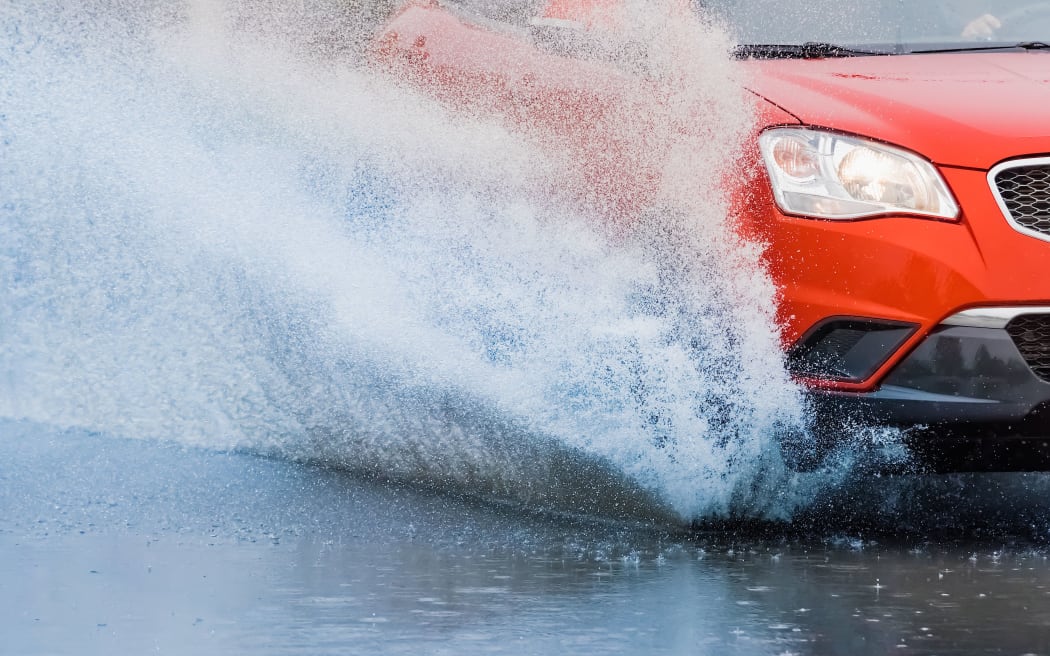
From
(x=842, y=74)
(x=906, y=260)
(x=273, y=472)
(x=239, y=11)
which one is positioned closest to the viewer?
(x=906, y=260)

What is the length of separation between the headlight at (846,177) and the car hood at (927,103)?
39 mm

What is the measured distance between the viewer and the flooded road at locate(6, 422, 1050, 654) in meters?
4.10

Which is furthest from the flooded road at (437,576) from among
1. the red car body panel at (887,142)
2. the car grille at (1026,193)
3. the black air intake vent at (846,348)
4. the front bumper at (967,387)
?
the car grille at (1026,193)

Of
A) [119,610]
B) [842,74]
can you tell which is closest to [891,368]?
[842,74]

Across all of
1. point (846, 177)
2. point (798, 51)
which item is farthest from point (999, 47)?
point (846, 177)

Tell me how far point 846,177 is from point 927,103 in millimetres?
382

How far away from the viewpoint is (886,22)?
629 centimetres

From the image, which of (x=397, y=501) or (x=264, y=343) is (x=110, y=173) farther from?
(x=397, y=501)

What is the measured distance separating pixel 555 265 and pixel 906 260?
1065mm

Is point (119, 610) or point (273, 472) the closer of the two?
point (119, 610)

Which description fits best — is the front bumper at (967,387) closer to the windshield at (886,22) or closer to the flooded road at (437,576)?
the flooded road at (437,576)

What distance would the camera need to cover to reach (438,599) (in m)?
4.46

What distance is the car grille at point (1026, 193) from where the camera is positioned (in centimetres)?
502

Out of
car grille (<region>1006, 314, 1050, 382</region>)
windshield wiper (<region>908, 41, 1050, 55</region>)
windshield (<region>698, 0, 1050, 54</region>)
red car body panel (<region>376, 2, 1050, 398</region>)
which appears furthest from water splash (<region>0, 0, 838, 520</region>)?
windshield wiper (<region>908, 41, 1050, 55</region>)
